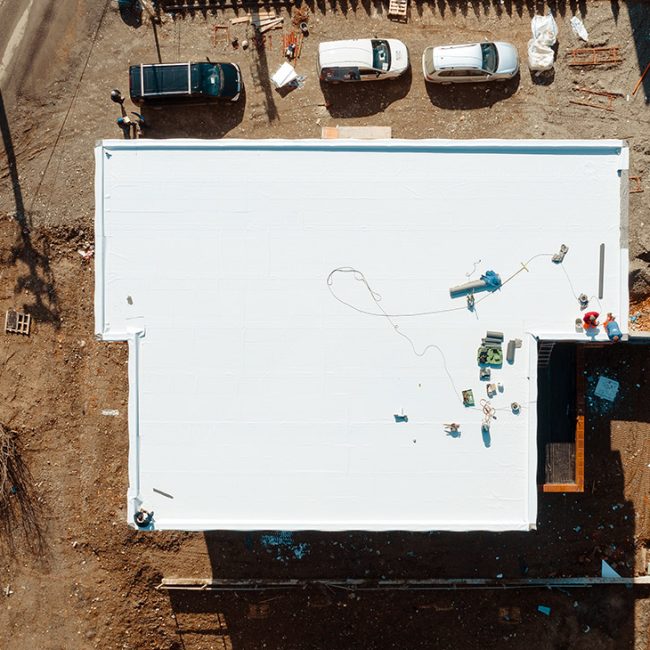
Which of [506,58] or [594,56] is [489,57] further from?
[594,56]

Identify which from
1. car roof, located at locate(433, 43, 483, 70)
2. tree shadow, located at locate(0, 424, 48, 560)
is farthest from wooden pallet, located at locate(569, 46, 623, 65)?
tree shadow, located at locate(0, 424, 48, 560)

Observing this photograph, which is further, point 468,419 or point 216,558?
point 216,558

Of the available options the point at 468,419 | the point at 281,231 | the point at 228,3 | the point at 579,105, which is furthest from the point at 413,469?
the point at 228,3

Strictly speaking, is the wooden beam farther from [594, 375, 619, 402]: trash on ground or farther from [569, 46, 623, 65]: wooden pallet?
[569, 46, 623, 65]: wooden pallet

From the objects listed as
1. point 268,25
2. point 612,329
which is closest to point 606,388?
point 612,329

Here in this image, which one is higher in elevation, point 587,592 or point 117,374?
point 117,374

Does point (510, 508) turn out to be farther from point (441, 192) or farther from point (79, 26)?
point (79, 26)

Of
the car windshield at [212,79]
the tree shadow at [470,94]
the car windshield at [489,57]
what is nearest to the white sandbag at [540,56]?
the tree shadow at [470,94]

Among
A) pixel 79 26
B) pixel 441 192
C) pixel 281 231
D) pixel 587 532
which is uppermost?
pixel 79 26
